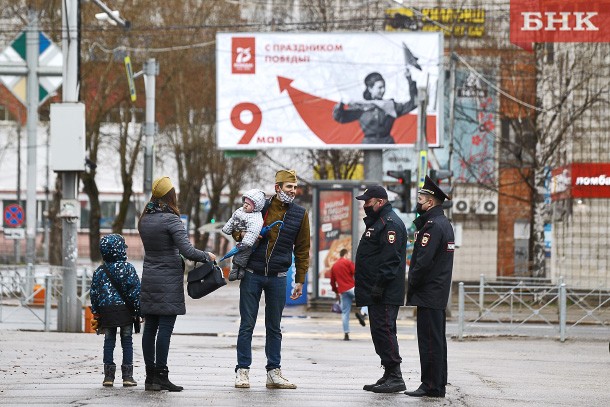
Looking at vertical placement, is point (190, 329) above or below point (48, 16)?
below

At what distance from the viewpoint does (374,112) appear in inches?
1422

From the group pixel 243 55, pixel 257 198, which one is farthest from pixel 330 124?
pixel 257 198

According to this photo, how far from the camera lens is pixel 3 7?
4434 centimetres

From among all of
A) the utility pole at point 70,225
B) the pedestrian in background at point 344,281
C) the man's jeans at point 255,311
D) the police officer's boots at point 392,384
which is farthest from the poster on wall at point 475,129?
the man's jeans at point 255,311

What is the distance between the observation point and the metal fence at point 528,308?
24.1m

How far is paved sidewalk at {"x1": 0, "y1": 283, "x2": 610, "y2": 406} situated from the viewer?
35.5ft

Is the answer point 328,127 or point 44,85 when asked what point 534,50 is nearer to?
point 328,127

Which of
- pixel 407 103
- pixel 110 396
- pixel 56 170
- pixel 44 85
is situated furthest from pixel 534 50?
pixel 110 396

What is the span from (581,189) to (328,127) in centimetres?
716

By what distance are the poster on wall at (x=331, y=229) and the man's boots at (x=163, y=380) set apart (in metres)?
22.0

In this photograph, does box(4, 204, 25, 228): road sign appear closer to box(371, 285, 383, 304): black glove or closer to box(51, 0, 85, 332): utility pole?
box(51, 0, 85, 332): utility pole

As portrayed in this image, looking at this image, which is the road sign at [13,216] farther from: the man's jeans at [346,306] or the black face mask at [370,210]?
the black face mask at [370,210]

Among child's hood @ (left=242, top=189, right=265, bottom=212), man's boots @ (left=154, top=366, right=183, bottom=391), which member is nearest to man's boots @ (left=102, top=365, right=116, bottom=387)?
man's boots @ (left=154, top=366, right=183, bottom=391)

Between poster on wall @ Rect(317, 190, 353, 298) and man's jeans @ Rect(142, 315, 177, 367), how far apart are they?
21.9 meters
